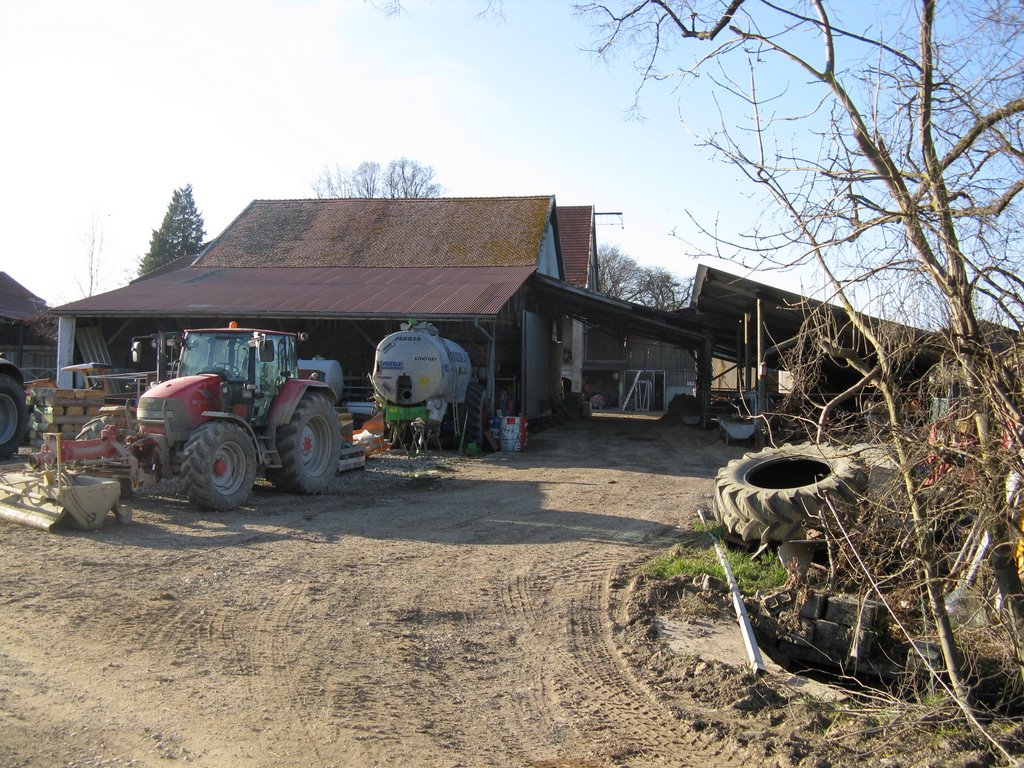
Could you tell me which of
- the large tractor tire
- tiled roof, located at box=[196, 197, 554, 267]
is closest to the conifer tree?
tiled roof, located at box=[196, 197, 554, 267]

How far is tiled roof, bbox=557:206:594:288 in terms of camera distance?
36781 millimetres

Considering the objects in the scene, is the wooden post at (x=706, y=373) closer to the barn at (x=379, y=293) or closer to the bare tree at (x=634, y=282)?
the barn at (x=379, y=293)

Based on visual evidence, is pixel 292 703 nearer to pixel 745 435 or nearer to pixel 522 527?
pixel 522 527

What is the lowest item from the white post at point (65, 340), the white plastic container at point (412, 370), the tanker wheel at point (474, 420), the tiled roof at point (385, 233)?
the tanker wheel at point (474, 420)

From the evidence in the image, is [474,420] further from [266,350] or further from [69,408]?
[69,408]

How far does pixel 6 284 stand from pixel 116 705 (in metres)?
38.1

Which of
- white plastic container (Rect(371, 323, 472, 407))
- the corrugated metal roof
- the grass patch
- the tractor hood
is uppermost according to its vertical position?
the corrugated metal roof

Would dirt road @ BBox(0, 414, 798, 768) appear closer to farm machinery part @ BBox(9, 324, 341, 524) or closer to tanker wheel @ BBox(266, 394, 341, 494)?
farm machinery part @ BBox(9, 324, 341, 524)

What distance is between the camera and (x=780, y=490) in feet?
26.1

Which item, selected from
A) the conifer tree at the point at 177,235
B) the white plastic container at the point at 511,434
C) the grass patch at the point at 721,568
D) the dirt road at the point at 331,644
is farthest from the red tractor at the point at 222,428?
the conifer tree at the point at 177,235

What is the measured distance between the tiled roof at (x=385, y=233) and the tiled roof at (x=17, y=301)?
9.61 m

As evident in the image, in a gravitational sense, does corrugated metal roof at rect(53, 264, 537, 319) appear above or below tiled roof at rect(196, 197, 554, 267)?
below

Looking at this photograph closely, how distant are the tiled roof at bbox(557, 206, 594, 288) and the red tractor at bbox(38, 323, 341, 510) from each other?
25462mm

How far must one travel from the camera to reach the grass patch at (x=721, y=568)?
726cm
